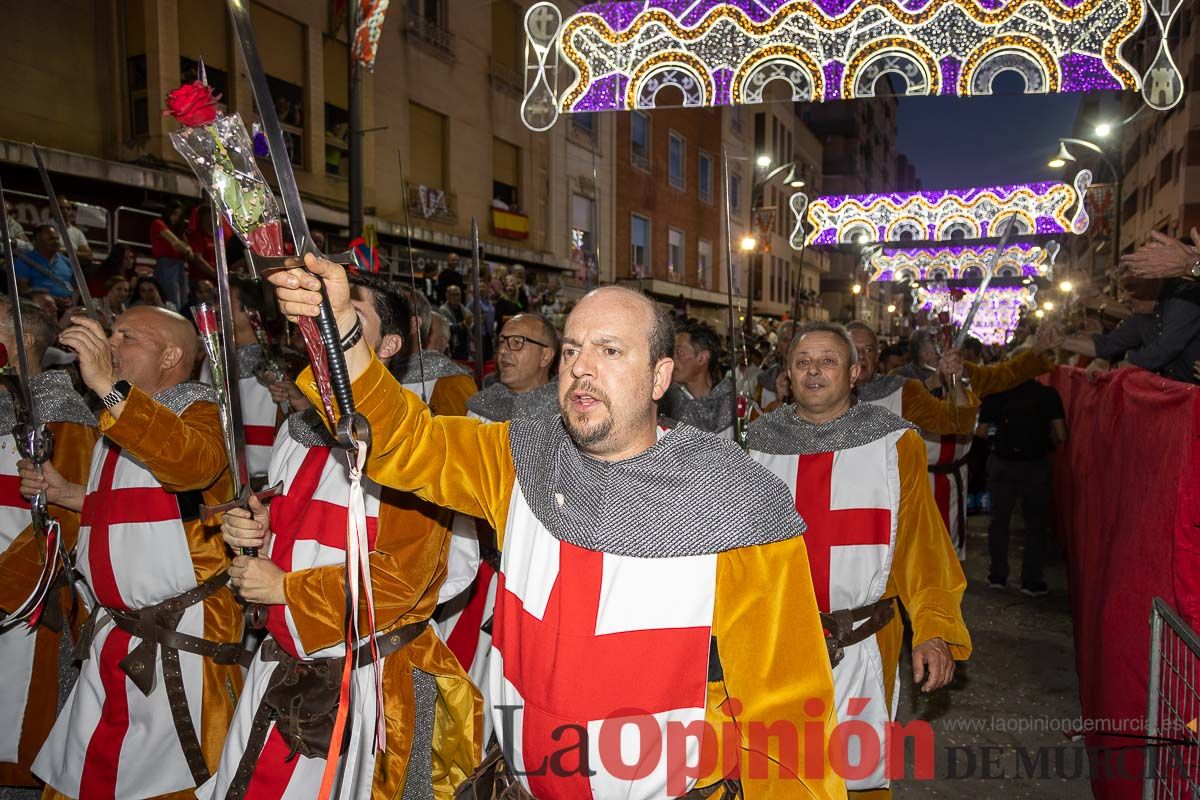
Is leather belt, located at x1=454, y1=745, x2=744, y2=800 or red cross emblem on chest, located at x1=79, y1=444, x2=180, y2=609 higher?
red cross emblem on chest, located at x1=79, y1=444, x2=180, y2=609

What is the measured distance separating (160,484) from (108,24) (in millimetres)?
9784

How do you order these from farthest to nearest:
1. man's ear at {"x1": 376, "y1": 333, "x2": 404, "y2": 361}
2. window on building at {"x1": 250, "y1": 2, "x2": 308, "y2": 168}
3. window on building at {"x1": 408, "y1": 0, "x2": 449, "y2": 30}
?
window on building at {"x1": 408, "y1": 0, "x2": 449, "y2": 30}, window on building at {"x1": 250, "y1": 2, "x2": 308, "y2": 168}, man's ear at {"x1": 376, "y1": 333, "x2": 404, "y2": 361}

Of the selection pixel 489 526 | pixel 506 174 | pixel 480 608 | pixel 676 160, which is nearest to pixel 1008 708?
pixel 480 608

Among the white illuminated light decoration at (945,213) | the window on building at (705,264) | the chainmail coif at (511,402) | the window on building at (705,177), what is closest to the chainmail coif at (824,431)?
the chainmail coif at (511,402)

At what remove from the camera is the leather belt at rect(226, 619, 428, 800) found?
225 centimetres

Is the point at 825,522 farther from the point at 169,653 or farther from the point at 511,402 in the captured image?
the point at 169,653

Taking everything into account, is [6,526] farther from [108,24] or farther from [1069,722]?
[108,24]

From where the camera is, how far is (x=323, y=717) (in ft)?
7.43

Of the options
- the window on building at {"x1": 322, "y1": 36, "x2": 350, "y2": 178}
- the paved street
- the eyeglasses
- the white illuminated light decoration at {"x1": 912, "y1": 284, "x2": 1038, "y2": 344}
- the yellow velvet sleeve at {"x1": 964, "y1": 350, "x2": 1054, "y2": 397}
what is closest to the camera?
the paved street

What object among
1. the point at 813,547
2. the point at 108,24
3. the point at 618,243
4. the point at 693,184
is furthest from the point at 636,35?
the point at 693,184

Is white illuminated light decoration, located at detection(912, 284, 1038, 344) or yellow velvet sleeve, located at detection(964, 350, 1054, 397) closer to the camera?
yellow velvet sleeve, located at detection(964, 350, 1054, 397)

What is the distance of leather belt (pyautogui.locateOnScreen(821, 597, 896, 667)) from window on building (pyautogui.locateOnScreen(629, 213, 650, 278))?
2021 centimetres

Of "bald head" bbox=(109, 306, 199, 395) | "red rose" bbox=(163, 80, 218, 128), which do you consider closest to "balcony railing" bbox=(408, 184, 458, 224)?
"bald head" bbox=(109, 306, 199, 395)

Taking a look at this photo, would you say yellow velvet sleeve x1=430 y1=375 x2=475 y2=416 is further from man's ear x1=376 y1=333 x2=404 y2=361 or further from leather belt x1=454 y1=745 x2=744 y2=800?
leather belt x1=454 y1=745 x2=744 y2=800
